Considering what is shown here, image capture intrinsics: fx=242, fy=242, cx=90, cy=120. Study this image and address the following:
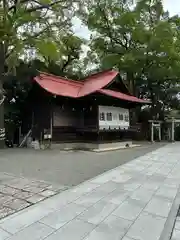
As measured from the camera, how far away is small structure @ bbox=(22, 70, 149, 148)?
13.2 m

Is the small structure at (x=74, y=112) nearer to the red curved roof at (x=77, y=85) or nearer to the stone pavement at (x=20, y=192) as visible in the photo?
the red curved roof at (x=77, y=85)

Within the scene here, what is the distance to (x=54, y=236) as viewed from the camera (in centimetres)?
294

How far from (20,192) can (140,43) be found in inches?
686

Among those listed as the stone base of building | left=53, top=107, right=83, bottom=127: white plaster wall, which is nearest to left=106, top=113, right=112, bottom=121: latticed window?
the stone base of building

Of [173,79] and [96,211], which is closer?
[96,211]

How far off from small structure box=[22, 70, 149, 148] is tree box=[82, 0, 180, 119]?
4.82m

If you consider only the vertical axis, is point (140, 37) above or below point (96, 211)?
above

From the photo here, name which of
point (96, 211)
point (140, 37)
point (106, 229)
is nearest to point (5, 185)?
point (96, 211)

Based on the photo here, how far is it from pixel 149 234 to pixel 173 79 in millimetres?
18796

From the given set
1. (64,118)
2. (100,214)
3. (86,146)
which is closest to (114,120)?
(86,146)

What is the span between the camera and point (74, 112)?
1459 centimetres

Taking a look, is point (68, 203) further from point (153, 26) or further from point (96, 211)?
point (153, 26)

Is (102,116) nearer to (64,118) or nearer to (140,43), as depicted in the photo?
(64,118)

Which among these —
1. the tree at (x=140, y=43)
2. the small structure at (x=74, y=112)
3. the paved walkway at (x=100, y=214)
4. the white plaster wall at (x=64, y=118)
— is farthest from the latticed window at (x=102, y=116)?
the paved walkway at (x=100, y=214)
